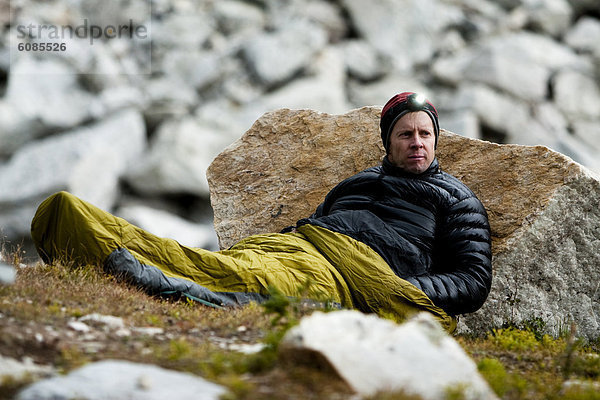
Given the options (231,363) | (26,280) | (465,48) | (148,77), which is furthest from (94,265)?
(465,48)

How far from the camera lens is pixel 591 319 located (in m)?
7.68

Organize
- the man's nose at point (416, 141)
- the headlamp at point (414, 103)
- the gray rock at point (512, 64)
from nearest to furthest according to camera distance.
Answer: the man's nose at point (416, 141), the headlamp at point (414, 103), the gray rock at point (512, 64)

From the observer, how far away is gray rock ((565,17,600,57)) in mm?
32531

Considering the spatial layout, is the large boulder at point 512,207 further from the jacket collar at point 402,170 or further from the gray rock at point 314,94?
the gray rock at point 314,94

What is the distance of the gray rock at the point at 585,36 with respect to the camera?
107 feet

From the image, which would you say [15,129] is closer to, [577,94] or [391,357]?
[577,94]

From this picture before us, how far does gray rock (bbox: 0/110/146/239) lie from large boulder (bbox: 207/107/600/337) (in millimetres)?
17479

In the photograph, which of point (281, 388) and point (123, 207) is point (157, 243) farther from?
point (123, 207)

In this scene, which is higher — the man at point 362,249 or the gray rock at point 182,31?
the gray rock at point 182,31

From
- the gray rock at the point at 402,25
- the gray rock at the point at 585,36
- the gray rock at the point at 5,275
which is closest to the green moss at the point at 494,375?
the gray rock at the point at 5,275

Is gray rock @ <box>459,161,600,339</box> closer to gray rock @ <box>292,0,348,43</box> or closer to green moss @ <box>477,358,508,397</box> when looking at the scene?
green moss @ <box>477,358,508,397</box>

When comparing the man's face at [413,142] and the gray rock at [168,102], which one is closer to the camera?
the man's face at [413,142]

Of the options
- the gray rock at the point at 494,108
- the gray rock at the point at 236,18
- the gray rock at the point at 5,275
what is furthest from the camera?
the gray rock at the point at 236,18

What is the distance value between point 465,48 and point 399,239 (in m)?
28.6
